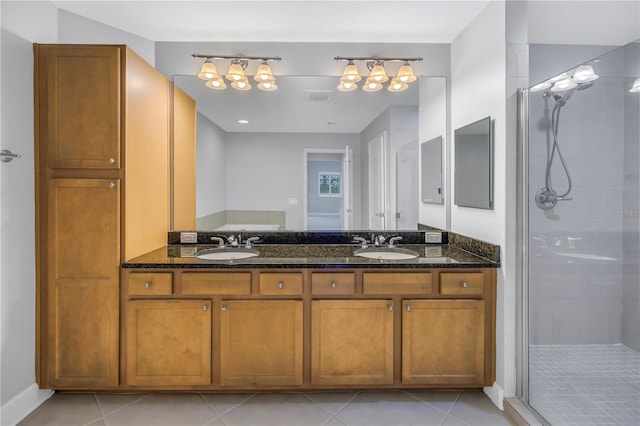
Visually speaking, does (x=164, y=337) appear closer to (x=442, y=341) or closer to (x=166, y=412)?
(x=166, y=412)

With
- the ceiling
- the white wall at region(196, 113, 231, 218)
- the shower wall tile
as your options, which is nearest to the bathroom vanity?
Answer: the shower wall tile

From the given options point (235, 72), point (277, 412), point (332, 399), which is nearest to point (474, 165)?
point (332, 399)

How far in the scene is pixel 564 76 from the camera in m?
1.87

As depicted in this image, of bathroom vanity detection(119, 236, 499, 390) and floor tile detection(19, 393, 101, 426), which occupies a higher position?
bathroom vanity detection(119, 236, 499, 390)

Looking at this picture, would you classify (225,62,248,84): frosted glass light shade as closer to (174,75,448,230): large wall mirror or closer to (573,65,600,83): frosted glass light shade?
(174,75,448,230): large wall mirror

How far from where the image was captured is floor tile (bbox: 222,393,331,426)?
195cm

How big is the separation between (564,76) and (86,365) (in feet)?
10.1

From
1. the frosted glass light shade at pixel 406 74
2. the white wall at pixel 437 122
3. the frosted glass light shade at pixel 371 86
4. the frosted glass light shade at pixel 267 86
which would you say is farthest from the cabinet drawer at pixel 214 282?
the frosted glass light shade at pixel 406 74

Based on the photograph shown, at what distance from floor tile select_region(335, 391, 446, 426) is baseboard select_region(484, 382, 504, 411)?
34 cm

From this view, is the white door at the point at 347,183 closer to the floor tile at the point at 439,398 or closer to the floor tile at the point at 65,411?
the floor tile at the point at 439,398

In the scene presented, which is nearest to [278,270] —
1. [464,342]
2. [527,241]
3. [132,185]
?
[132,185]

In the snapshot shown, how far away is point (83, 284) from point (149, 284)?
0.39 metres

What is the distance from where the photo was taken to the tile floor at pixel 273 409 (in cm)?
195

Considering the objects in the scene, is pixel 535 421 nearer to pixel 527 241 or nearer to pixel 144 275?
pixel 527 241
